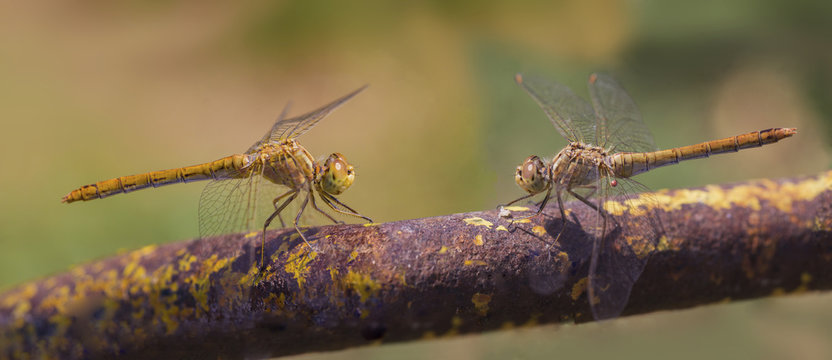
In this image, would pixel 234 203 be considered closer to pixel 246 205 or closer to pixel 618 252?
pixel 246 205

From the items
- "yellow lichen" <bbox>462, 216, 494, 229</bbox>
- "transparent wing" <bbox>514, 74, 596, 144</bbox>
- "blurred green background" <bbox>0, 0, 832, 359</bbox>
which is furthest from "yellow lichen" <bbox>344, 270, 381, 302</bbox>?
"blurred green background" <bbox>0, 0, 832, 359</bbox>

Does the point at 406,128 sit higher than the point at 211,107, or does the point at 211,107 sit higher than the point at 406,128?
the point at 211,107

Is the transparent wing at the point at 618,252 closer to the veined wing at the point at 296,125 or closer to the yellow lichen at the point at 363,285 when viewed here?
the yellow lichen at the point at 363,285

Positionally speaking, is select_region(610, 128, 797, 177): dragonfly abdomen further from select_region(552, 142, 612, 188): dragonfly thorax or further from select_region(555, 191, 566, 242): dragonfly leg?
select_region(555, 191, 566, 242): dragonfly leg

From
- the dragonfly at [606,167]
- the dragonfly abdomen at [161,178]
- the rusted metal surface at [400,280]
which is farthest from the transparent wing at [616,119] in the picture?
the dragonfly abdomen at [161,178]

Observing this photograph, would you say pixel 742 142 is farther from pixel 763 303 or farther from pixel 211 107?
pixel 211 107

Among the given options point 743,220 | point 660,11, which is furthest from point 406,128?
point 743,220

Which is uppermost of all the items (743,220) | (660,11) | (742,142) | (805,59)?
(660,11)

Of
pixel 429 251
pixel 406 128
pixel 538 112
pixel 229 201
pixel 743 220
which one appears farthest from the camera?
pixel 406 128
